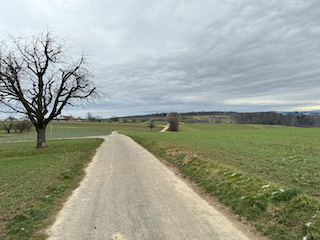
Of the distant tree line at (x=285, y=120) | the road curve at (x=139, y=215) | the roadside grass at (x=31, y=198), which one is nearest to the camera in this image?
the road curve at (x=139, y=215)

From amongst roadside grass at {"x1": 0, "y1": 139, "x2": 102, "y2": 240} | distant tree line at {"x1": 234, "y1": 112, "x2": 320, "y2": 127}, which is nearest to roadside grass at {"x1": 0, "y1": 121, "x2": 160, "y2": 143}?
roadside grass at {"x1": 0, "y1": 139, "x2": 102, "y2": 240}

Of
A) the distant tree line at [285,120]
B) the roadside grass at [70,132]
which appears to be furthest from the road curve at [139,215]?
the distant tree line at [285,120]

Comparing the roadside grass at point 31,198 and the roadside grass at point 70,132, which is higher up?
the roadside grass at point 31,198

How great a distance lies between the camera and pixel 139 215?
16.7 ft

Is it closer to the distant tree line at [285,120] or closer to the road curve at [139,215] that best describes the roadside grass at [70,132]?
the road curve at [139,215]

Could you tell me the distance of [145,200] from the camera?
6.22 m

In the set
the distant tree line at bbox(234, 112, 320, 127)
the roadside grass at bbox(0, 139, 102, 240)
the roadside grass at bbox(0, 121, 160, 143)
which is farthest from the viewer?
the distant tree line at bbox(234, 112, 320, 127)

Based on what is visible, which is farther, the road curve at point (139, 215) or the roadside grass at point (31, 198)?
the roadside grass at point (31, 198)

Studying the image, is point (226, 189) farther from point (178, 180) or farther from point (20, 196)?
point (20, 196)

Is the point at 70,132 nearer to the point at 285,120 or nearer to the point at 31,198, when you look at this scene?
the point at 31,198

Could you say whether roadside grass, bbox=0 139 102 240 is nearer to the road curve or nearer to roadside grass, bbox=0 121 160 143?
the road curve

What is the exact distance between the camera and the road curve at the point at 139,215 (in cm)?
418

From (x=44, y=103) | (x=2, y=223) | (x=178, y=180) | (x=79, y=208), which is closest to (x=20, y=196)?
(x=2, y=223)

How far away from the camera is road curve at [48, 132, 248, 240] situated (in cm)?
418
